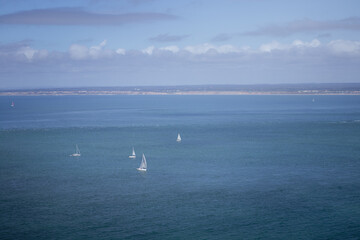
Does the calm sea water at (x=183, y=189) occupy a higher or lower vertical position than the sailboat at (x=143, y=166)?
lower

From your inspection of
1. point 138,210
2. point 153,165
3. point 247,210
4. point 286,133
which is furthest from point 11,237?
point 286,133

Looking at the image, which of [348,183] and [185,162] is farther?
[185,162]

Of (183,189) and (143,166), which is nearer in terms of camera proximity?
(183,189)

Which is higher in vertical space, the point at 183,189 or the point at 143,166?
the point at 143,166

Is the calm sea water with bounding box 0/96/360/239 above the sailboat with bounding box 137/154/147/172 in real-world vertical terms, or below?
below

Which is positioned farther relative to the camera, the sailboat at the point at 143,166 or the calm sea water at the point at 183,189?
the sailboat at the point at 143,166

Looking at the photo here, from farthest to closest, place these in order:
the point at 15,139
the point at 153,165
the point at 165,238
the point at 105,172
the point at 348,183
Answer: the point at 15,139, the point at 153,165, the point at 105,172, the point at 348,183, the point at 165,238

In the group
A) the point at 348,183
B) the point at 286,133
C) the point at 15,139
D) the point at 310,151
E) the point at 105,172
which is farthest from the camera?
the point at 286,133

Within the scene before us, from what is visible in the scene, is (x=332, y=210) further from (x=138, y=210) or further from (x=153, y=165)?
(x=153, y=165)

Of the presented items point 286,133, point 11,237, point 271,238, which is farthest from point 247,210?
point 286,133

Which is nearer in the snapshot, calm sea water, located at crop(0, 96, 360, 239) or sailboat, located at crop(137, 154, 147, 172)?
calm sea water, located at crop(0, 96, 360, 239)
